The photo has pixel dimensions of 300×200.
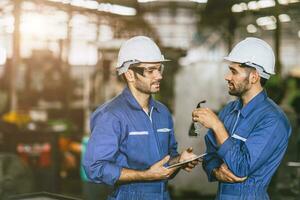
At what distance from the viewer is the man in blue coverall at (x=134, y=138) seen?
2.94m

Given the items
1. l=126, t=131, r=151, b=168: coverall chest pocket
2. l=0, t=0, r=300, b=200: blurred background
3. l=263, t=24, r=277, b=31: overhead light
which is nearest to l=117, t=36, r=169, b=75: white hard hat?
l=126, t=131, r=151, b=168: coverall chest pocket

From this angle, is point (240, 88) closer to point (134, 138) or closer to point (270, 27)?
point (134, 138)

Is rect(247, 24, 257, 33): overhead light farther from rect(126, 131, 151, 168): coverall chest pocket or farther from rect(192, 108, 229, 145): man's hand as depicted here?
rect(192, 108, 229, 145): man's hand

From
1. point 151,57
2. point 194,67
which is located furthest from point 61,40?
point 151,57

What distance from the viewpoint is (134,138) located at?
10.1 feet

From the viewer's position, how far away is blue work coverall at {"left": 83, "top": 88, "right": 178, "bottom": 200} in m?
2.93

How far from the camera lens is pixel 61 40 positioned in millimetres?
9062

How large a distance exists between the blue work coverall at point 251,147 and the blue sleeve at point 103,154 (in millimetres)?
531

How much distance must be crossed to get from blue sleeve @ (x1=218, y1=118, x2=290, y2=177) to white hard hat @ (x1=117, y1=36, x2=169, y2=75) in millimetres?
649

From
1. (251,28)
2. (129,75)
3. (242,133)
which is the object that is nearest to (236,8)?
(251,28)

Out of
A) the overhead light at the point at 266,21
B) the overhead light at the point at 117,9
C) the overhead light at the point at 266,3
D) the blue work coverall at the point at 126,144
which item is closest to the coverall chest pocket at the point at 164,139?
the blue work coverall at the point at 126,144

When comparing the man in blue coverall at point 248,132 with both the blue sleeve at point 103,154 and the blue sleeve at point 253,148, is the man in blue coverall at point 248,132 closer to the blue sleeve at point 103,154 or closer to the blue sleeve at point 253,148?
the blue sleeve at point 253,148

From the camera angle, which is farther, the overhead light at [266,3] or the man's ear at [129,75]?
the overhead light at [266,3]

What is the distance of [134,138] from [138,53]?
47 cm
